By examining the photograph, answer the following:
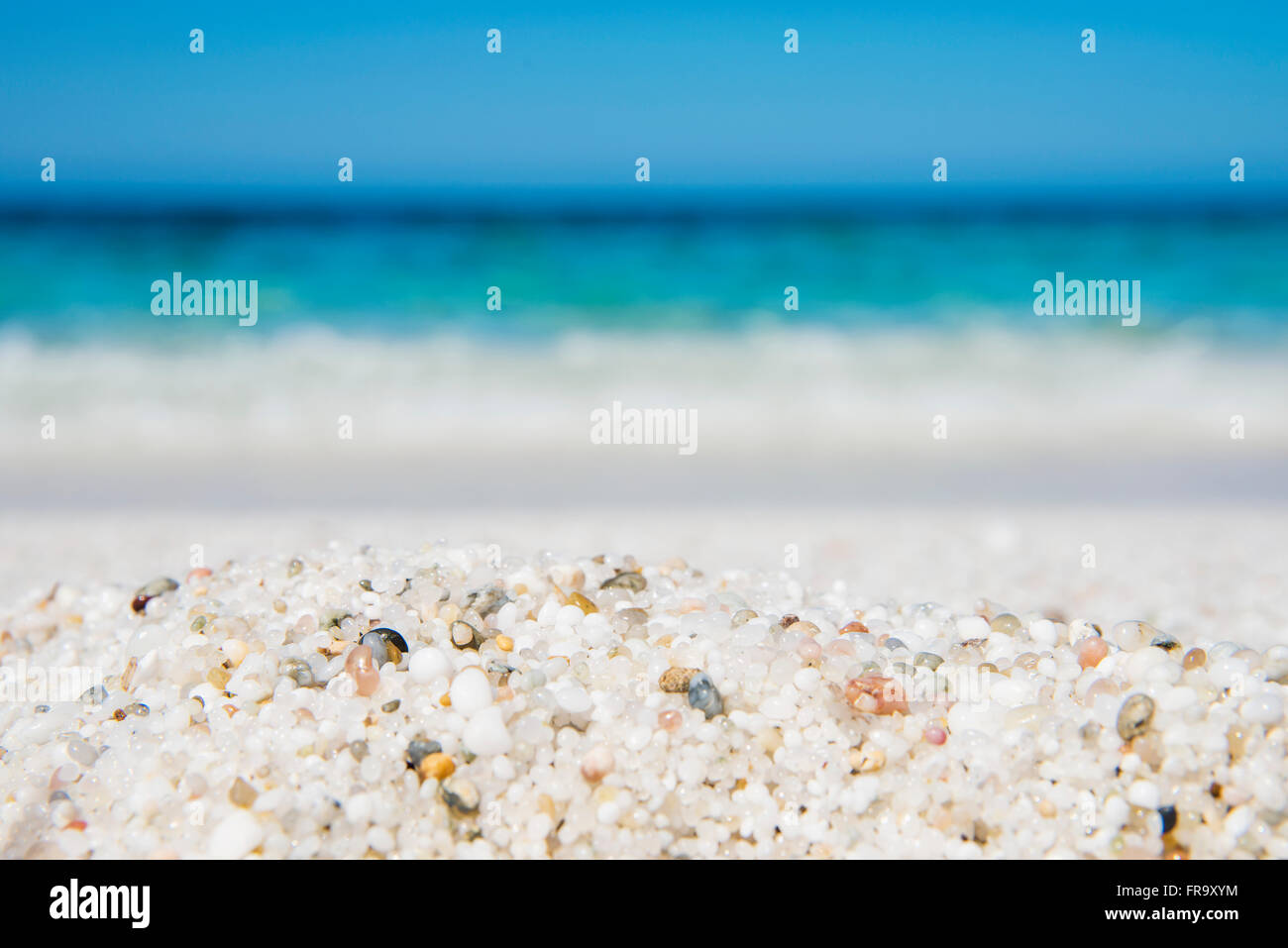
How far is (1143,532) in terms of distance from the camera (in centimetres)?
364

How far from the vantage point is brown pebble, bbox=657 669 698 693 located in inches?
50.2

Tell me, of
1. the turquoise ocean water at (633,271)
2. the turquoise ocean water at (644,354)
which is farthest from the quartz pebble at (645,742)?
the turquoise ocean water at (633,271)

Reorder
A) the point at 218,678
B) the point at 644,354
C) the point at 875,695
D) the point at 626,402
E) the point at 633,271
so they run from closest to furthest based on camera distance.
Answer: the point at 875,695 → the point at 218,678 → the point at 626,402 → the point at 644,354 → the point at 633,271

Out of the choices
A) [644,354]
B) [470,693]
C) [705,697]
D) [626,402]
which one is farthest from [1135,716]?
[644,354]

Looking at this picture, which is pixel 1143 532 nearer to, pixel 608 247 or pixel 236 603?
pixel 236 603

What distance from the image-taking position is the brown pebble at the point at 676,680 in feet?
4.18

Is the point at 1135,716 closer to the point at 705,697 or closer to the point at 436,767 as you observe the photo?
the point at 705,697

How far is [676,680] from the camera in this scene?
50.4 inches

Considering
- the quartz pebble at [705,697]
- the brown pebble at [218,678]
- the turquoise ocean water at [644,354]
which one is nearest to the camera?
the quartz pebble at [705,697]

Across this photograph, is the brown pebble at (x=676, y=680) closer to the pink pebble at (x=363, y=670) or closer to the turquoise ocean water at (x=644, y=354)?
the pink pebble at (x=363, y=670)

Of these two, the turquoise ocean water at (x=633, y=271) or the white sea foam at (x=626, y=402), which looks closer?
the white sea foam at (x=626, y=402)

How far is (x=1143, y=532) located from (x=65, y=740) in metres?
3.85

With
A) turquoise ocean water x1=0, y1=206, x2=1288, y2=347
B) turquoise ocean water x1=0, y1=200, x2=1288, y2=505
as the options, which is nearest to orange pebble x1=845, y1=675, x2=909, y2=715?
turquoise ocean water x1=0, y1=200, x2=1288, y2=505

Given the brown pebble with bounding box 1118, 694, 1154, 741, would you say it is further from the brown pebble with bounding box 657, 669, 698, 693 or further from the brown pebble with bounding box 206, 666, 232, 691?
the brown pebble with bounding box 206, 666, 232, 691
